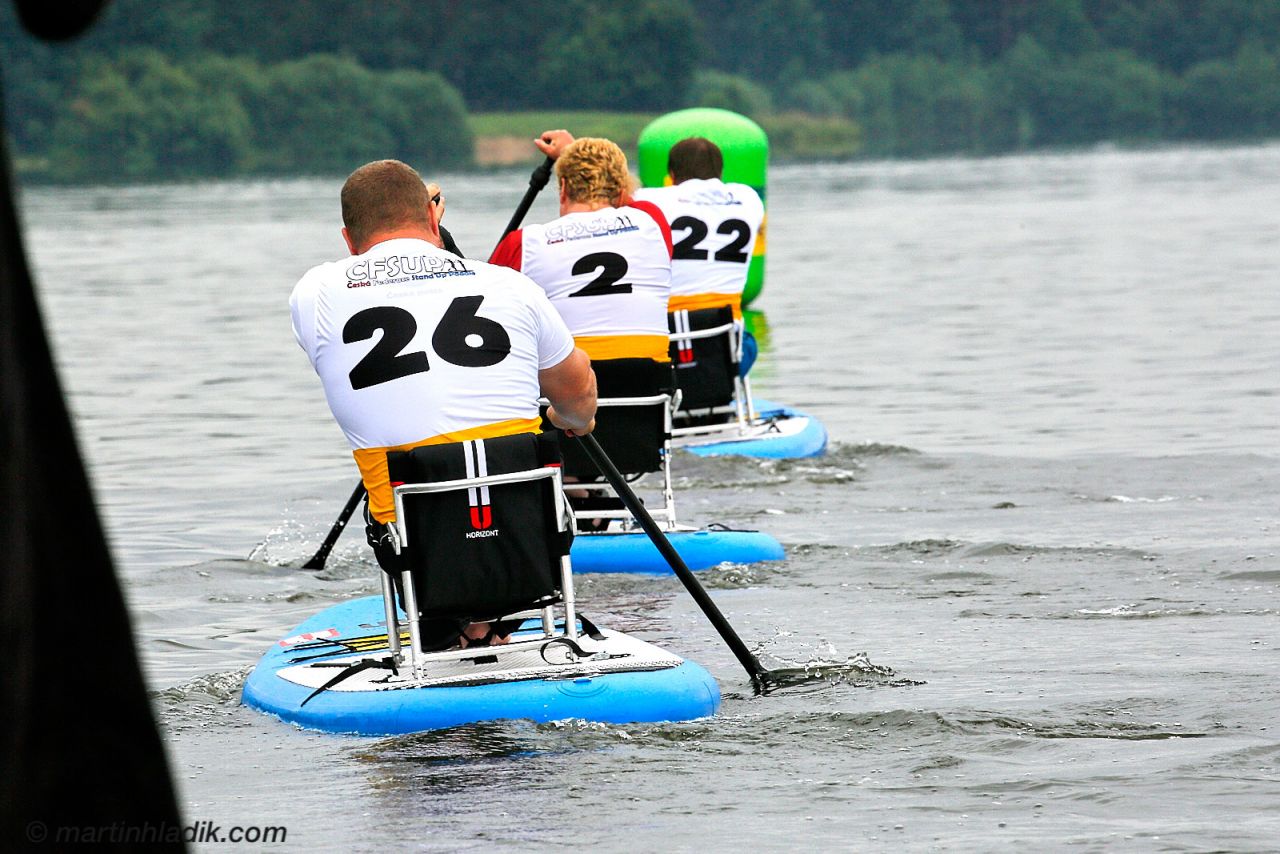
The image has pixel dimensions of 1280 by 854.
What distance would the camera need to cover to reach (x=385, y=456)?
573 centimetres

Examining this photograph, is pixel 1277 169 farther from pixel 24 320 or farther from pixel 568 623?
pixel 24 320

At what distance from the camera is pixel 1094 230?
37.9m

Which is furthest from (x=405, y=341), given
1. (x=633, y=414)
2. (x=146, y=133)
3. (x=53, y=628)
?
(x=146, y=133)

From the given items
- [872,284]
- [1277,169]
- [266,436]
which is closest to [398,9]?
[1277,169]

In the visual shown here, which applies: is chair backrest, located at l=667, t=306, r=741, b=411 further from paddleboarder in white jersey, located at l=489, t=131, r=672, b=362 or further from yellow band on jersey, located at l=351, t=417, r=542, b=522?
yellow band on jersey, located at l=351, t=417, r=542, b=522

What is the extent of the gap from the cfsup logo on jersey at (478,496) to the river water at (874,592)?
1.84 ft

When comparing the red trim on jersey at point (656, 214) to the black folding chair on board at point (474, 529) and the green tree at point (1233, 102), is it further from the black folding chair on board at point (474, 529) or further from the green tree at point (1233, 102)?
the green tree at point (1233, 102)

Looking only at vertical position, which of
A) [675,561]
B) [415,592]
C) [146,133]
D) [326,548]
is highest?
[415,592]

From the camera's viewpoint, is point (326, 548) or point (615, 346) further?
point (326, 548)

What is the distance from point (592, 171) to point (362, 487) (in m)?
1.72

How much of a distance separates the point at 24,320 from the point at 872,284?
2701cm

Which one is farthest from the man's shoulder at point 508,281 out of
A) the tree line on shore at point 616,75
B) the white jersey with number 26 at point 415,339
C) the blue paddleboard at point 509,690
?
the tree line on shore at point 616,75

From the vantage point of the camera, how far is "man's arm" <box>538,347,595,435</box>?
237 inches

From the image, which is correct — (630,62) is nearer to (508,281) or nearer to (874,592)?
(874,592)
